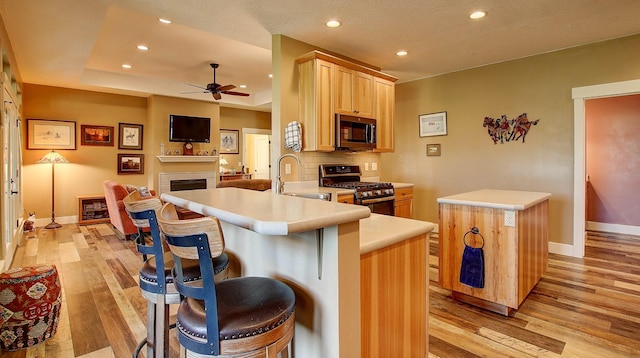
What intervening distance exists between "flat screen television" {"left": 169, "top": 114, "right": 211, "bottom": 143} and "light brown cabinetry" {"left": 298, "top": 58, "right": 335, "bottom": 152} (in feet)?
14.1

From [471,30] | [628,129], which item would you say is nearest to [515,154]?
[471,30]

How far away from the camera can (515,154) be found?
14.7 feet

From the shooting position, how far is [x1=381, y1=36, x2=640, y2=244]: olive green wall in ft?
13.2

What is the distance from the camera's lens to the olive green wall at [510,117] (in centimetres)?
402

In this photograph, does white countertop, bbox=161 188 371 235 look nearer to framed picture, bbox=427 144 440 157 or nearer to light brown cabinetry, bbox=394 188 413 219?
light brown cabinetry, bbox=394 188 413 219

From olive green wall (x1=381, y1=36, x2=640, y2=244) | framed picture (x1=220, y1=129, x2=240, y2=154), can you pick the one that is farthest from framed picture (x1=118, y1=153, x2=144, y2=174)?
olive green wall (x1=381, y1=36, x2=640, y2=244)

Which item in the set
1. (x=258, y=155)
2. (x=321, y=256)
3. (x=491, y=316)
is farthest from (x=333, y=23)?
(x=258, y=155)

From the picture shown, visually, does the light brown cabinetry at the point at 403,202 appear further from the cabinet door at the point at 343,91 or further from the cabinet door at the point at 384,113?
the cabinet door at the point at 343,91

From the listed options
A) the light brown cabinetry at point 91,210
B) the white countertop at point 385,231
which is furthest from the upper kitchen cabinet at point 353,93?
the light brown cabinetry at point 91,210

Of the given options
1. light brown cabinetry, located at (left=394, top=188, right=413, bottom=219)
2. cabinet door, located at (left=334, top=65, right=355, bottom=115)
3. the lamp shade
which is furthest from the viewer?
the lamp shade

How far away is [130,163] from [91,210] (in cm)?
126

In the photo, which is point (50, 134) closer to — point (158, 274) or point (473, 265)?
point (158, 274)

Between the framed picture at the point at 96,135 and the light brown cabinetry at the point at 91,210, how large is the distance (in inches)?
45.0

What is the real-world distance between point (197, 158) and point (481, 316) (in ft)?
21.3
